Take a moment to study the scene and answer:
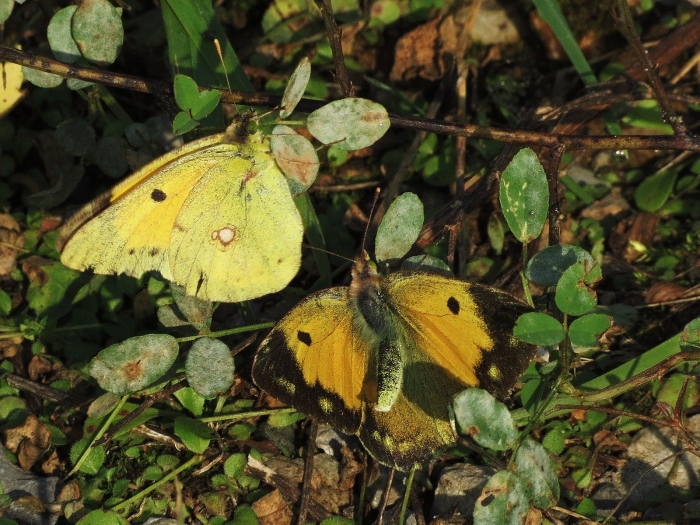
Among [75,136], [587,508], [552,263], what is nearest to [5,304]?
[75,136]

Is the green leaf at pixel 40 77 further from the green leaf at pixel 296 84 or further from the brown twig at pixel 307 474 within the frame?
the brown twig at pixel 307 474

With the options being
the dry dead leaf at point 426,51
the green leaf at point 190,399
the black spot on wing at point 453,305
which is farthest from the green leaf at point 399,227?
the dry dead leaf at point 426,51

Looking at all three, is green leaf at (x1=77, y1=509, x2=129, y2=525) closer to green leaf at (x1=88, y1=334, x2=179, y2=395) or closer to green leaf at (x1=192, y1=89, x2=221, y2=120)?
green leaf at (x1=88, y1=334, x2=179, y2=395)

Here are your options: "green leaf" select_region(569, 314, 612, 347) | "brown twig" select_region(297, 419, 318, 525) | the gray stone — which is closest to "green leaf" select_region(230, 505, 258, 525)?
"brown twig" select_region(297, 419, 318, 525)

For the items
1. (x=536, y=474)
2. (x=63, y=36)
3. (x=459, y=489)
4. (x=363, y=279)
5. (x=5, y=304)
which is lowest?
(x=459, y=489)

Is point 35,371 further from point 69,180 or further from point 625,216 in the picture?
point 625,216

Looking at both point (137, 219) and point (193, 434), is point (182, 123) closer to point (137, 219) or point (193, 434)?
point (137, 219)
